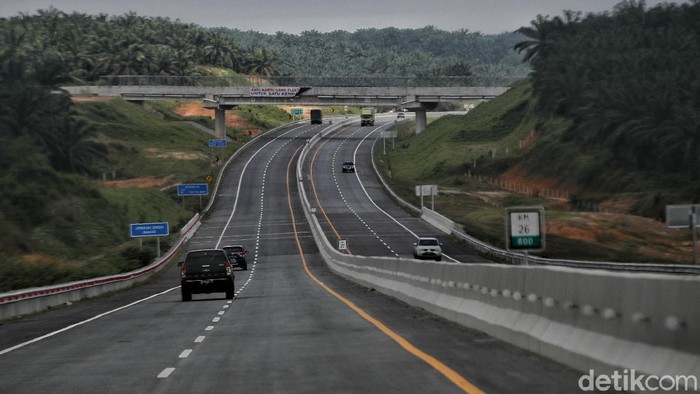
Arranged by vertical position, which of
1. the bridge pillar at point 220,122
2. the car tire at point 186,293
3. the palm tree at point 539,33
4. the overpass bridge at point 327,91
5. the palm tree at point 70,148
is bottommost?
the car tire at point 186,293

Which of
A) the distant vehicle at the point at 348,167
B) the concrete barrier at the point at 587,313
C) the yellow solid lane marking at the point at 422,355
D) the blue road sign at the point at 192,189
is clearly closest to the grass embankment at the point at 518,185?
the distant vehicle at the point at 348,167

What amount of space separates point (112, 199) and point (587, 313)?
102 m

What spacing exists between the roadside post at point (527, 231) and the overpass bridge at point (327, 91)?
5398 inches

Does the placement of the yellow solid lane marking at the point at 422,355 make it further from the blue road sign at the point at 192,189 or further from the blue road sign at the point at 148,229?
the blue road sign at the point at 192,189

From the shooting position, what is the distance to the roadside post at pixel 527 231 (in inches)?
977

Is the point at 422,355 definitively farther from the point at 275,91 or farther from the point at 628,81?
the point at 275,91

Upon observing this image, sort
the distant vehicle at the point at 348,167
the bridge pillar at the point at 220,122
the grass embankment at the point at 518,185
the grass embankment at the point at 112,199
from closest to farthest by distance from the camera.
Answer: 1. the grass embankment at the point at 112,199
2. the grass embankment at the point at 518,185
3. the distant vehicle at the point at 348,167
4. the bridge pillar at the point at 220,122

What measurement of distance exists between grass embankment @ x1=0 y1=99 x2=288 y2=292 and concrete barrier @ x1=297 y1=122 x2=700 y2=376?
2748 cm

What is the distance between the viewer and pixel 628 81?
124062mm

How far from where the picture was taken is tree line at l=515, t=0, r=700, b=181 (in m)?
109

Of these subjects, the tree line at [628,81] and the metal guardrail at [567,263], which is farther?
the tree line at [628,81]

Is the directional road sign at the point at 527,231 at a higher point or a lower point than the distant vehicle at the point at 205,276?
higher

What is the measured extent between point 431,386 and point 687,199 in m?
93.1

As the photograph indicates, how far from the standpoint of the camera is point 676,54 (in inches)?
5177
